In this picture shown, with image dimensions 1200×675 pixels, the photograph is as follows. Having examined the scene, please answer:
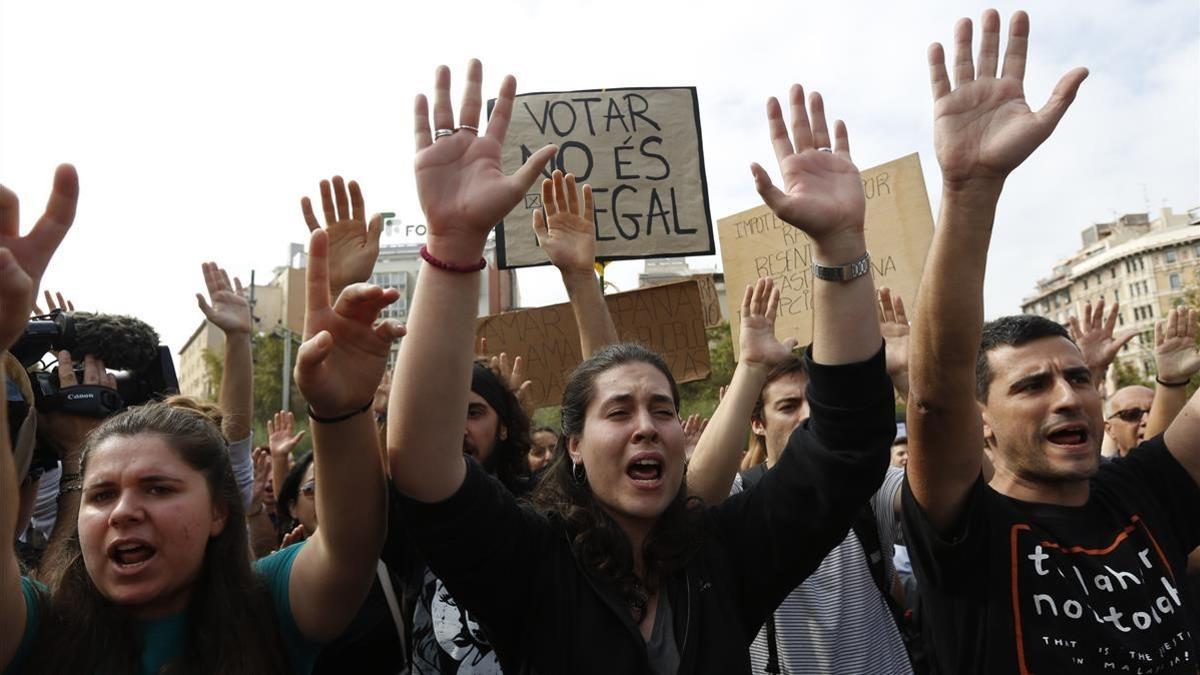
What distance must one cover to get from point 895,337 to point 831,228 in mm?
1638

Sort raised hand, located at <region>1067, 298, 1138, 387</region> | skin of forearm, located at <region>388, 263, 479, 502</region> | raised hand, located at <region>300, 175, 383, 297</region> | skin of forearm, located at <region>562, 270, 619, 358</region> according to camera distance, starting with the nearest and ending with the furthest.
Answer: skin of forearm, located at <region>388, 263, 479, 502</region>
raised hand, located at <region>300, 175, 383, 297</region>
skin of forearm, located at <region>562, 270, 619, 358</region>
raised hand, located at <region>1067, 298, 1138, 387</region>

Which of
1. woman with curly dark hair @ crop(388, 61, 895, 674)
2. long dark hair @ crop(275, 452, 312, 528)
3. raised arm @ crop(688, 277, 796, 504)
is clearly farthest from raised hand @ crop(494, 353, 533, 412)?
woman with curly dark hair @ crop(388, 61, 895, 674)

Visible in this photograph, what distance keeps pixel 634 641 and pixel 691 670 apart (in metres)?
0.13

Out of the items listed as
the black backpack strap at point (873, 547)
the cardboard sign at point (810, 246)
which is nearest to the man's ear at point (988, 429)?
the black backpack strap at point (873, 547)

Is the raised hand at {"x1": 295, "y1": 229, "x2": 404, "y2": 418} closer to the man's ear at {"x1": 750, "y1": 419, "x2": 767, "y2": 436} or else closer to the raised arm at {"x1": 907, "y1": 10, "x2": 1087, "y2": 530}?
the raised arm at {"x1": 907, "y1": 10, "x2": 1087, "y2": 530}

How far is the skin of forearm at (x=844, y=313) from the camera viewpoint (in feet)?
6.62

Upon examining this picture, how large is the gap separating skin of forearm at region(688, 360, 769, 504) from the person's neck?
795 millimetres

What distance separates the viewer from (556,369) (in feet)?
15.1

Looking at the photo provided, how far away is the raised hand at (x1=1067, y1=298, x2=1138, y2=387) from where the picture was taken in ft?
12.7

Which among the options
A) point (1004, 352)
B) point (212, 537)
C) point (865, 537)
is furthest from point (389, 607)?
point (1004, 352)

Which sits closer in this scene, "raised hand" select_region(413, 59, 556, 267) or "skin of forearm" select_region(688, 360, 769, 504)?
"raised hand" select_region(413, 59, 556, 267)

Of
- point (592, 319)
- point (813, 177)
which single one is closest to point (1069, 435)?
point (813, 177)

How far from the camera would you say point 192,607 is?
198 centimetres

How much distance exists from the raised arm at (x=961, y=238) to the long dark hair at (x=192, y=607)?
163 centimetres
